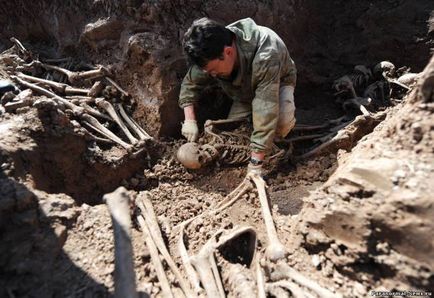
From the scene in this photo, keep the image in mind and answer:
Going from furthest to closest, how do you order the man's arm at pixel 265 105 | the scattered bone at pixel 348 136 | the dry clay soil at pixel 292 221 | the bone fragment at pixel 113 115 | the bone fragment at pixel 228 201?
the scattered bone at pixel 348 136 < the bone fragment at pixel 113 115 < the man's arm at pixel 265 105 < the bone fragment at pixel 228 201 < the dry clay soil at pixel 292 221

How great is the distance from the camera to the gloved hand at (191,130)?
9.66 feet

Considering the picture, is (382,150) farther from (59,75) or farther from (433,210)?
(59,75)

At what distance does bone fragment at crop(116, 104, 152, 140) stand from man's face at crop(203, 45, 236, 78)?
0.86 metres

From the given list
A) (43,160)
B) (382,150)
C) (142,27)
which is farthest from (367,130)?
(43,160)

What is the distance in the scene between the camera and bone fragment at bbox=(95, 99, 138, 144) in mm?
2896

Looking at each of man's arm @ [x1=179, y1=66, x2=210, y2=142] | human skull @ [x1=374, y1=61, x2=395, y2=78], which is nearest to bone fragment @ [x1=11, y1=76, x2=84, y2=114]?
man's arm @ [x1=179, y1=66, x2=210, y2=142]

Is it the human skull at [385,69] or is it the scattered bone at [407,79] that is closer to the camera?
the scattered bone at [407,79]

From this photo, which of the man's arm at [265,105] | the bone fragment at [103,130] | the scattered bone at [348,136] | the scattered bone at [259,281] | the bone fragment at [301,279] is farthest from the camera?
the scattered bone at [348,136]

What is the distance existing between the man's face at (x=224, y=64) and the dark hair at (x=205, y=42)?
0.12 feet

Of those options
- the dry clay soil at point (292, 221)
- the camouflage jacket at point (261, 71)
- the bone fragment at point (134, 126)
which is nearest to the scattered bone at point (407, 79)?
the camouflage jacket at point (261, 71)

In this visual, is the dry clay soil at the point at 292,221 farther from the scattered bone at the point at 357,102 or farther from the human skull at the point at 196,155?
the scattered bone at the point at 357,102

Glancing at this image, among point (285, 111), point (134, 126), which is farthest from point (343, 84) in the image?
point (134, 126)

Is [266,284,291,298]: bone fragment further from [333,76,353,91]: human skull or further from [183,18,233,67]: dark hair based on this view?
[333,76,353,91]: human skull

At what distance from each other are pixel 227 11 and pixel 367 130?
5.84ft
